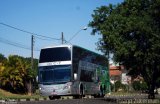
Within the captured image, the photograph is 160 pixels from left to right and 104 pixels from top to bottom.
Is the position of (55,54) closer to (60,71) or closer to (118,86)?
(60,71)

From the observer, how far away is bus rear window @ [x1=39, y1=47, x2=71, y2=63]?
30375mm

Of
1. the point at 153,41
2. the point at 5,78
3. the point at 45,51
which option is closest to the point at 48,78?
the point at 45,51

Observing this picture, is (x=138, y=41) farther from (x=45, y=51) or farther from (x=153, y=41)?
(x=45, y=51)

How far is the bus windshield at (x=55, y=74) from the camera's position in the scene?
3025 cm

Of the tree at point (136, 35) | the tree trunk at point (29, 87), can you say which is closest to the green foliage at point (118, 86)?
the tree trunk at point (29, 87)

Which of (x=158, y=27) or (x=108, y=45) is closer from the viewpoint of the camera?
(x=158, y=27)

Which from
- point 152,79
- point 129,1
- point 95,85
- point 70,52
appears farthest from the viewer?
point 95,85

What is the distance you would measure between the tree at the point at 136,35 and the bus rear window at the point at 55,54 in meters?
4.21

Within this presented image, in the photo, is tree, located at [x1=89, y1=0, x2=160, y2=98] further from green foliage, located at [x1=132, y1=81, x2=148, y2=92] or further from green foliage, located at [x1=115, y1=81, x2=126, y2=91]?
green foliage, located at [x1=115, y1=81, x2=126, y2=91]

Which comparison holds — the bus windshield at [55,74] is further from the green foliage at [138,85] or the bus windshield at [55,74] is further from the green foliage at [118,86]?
the green foliage at [118,86]

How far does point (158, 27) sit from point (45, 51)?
931 cm

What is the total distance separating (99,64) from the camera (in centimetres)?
4016

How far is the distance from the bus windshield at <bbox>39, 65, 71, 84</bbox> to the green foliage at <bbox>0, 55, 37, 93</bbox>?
19.3 m

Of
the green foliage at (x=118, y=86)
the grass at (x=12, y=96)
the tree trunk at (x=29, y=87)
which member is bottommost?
the grass at (x=12, y=96)
